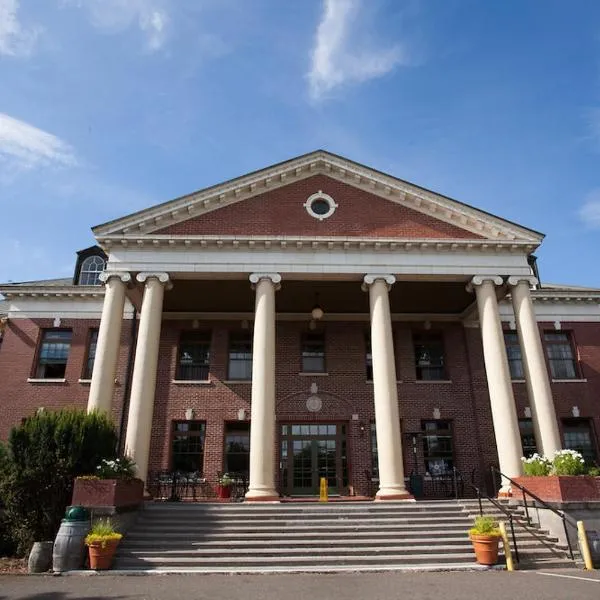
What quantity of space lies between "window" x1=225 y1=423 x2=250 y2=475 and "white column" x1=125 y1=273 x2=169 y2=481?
483cm

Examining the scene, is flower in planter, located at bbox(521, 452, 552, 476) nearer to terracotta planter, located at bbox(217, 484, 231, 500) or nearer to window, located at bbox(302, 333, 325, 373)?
window, located at bbox(302, 333, 325, 373)

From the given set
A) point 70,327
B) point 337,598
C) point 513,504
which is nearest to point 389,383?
point 513,504

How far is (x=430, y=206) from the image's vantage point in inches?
765

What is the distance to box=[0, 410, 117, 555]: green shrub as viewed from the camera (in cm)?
1266

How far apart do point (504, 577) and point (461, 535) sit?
264cm

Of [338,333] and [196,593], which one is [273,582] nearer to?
[196,593]

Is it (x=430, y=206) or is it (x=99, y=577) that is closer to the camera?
(x=99, y=577)

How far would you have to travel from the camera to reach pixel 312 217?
19.3 metres

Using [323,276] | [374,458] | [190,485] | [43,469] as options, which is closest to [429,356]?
[374,458]

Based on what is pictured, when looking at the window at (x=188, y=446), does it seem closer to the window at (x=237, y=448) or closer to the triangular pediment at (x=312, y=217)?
the window at (x=237, y=448)

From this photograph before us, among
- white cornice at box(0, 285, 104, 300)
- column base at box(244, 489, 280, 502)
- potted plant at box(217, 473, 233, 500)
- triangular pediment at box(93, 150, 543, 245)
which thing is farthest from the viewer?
white cornice at box(0, 285, 104, 300)

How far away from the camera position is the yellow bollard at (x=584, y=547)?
11.1 metres

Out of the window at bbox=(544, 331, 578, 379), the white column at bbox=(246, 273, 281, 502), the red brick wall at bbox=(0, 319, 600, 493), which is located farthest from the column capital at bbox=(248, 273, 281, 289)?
the window at bbox=(544, 331, 578, 379)

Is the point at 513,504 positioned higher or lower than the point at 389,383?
lower
